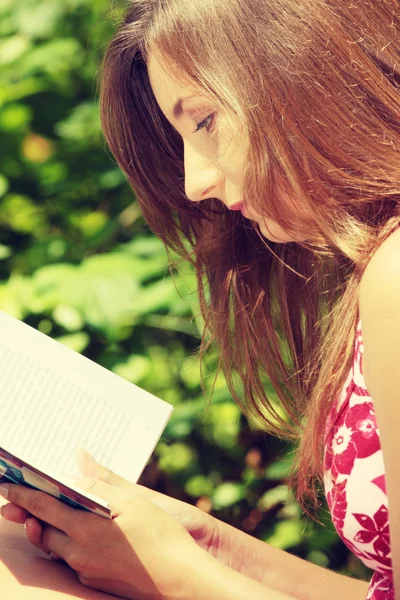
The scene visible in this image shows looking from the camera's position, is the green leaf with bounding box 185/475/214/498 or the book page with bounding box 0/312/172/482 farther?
the green leaf with bounding box 185/475/214/498

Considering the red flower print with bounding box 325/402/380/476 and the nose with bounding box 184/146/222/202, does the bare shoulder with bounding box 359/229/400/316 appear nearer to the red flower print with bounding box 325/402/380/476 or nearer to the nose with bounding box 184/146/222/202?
the red flower print with bounding box 325/402/380/476

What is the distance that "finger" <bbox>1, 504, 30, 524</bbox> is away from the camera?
135 centimetres

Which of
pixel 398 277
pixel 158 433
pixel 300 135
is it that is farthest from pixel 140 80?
pixel 398 277

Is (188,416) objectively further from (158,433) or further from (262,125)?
(262,125)

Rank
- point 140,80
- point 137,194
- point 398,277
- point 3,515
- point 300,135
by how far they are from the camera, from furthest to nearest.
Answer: point 137,194, point 140,80, point 3,515, point 300,135, point 398,277

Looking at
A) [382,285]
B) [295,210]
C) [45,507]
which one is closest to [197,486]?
[45,507]

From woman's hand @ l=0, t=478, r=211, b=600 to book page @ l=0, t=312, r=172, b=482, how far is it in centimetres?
9

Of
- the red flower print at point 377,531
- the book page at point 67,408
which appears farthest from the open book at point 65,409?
the red flower print at point 377,531

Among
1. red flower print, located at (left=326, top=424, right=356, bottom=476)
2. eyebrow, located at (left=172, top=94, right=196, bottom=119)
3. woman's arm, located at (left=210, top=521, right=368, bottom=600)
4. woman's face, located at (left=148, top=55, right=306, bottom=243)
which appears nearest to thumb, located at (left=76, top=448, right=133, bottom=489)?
woman's arm, located at (left=210, top=521, right=368, bottom=600)

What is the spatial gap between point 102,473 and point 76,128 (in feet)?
2.83

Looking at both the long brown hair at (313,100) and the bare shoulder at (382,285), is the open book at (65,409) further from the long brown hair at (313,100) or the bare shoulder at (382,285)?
→ the bare shoulder at (382,285)

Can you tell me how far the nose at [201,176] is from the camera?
1.38 metres

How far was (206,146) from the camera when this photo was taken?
138 centimetres

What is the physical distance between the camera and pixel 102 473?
138 centimetres
